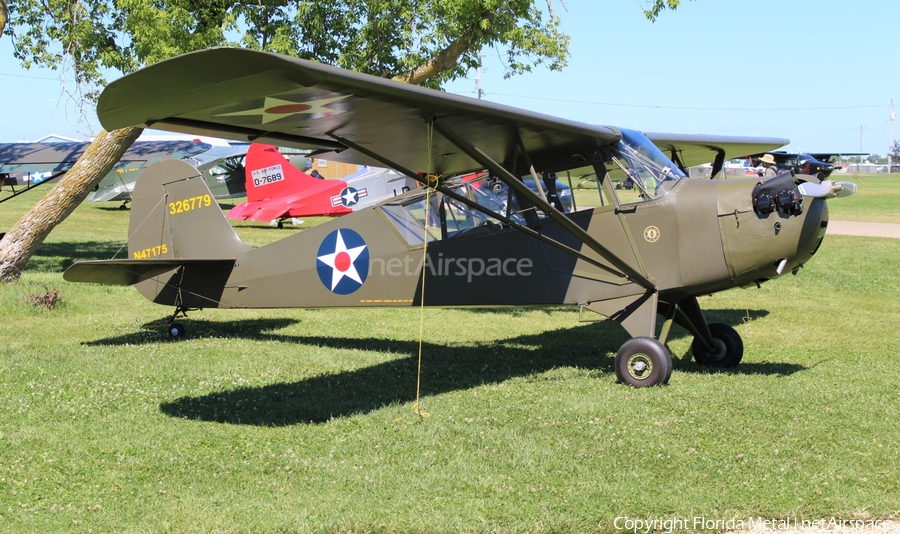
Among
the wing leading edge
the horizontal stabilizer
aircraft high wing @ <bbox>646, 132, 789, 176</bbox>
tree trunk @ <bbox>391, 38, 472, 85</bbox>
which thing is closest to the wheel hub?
the wing leading edge

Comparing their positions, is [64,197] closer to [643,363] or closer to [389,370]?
[389,370]

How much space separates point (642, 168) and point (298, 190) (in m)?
19.4

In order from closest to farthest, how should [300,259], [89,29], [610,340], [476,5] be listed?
[300,259], [610,340], [476,5], [89,29]

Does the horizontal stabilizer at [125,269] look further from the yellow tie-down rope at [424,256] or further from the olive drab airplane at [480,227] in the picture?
the yellow tie-down rope at [424,256]

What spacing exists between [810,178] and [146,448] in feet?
19.5

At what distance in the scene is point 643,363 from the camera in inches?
292

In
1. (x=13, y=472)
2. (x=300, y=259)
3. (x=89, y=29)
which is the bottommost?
(x=13, y=472)

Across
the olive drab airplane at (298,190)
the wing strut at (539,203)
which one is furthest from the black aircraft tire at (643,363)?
the olive drab airplane at (298,190)

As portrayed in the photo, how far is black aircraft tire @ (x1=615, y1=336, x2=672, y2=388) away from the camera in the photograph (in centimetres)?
732

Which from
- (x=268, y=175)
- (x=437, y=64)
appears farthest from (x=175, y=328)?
(x=268, y=175)

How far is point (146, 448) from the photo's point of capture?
227 inches

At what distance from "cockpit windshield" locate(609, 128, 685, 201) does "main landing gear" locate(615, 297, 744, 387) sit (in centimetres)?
123

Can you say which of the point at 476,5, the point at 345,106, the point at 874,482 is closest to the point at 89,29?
the point at 476,5

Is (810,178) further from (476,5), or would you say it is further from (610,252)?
(476,5)
